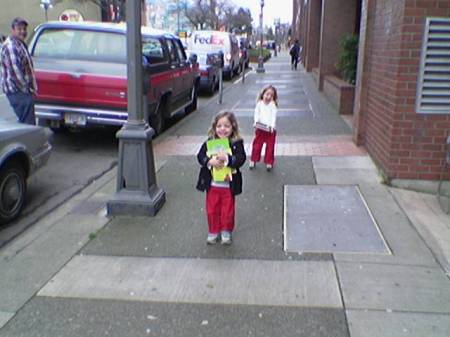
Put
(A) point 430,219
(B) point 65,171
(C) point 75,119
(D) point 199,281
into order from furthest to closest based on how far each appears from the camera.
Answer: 1. (C) point 75,119
2. (B) point 65,171
3. (A) point 430,219
4. (D) point 199,281

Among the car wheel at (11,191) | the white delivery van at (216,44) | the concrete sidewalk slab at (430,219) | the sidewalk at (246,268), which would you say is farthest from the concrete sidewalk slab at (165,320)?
the white delivery van at (216,44)

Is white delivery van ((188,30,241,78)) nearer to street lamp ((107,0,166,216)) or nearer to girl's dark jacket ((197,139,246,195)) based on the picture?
street lamp ((107,0,166,216))

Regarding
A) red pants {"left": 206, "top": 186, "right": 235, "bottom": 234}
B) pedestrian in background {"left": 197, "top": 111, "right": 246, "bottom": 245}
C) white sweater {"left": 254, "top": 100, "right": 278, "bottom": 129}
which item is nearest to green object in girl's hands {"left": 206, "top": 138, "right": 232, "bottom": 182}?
pedestrian in background {"left": 197, "top": 111, "right": 246, "bottom": 245}

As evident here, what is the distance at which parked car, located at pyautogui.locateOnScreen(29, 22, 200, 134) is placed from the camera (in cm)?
748

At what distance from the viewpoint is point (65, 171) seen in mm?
6832

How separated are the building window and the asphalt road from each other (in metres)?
4.32

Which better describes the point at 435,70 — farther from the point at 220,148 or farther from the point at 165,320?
the point at 165,320

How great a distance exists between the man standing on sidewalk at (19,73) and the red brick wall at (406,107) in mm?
5063

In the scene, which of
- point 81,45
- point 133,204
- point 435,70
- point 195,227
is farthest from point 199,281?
point 81,45

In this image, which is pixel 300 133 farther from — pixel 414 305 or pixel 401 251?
pixel 414 305

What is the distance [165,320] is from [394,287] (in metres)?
1.71

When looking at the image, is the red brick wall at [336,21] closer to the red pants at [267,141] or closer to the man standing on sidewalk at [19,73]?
the red pants at [267,141]

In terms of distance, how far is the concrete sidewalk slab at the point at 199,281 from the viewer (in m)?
3.42

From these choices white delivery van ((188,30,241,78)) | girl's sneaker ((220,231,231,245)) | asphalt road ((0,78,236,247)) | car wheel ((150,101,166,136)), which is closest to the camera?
girl's sneaker ((220,231,231,245))
